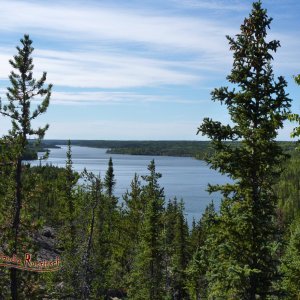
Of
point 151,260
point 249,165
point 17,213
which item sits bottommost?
point 151,260

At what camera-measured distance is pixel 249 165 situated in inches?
523

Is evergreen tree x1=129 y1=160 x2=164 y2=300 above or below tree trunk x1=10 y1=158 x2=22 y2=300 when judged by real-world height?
below

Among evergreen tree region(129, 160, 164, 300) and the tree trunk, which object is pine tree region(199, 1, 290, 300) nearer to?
the tree trunk

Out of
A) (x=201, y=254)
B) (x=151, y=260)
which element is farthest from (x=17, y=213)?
(x=151, y=260)

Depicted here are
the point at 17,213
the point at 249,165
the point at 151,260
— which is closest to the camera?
the point at 249,165

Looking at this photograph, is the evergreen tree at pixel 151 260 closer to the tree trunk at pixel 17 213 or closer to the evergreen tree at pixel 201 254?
the evergreen tree at pixel 201 254

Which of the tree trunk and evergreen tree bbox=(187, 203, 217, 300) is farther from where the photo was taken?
the tree trunk

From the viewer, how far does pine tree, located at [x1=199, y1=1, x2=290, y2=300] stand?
12750 mm

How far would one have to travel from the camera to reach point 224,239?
13422mm

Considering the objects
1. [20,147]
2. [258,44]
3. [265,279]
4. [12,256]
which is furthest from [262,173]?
[12,256]

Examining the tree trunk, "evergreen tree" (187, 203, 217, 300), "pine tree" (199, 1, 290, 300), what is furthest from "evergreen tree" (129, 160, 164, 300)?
"pine tree" (199, 1, 290, 300)

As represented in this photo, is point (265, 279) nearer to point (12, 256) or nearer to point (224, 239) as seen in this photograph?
point (224, 239)

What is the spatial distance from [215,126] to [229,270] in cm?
439

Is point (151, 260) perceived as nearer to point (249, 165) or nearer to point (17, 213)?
point (17, 213)
